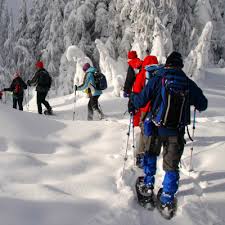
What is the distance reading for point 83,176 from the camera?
5.98m

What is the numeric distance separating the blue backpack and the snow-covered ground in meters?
1.14

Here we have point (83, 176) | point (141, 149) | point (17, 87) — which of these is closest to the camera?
point (83, 176)

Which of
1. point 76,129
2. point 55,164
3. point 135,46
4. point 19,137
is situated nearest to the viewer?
point 55,164

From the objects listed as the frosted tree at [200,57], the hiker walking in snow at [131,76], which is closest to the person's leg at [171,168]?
the hiker walking in snow at [131,76]

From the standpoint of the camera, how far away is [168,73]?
16.2ft

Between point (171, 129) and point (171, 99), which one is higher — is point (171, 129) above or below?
below

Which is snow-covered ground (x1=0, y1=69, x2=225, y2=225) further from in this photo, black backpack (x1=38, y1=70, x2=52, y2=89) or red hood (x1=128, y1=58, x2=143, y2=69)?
black backpack (x1=38, y1=70, x2=52, y2=89)

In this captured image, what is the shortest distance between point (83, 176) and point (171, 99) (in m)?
1.91

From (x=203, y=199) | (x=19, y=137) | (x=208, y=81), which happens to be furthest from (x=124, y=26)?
(x=203, y=199)

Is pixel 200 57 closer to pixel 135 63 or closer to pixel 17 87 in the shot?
pixel 17 87

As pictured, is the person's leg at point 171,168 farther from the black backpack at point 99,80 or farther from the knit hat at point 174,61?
the black backpack at point 99,80

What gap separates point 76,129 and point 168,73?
13.2ft

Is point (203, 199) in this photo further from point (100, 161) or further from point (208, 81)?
point (208, 81)

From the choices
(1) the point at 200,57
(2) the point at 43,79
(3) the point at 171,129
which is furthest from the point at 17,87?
(1) the point at 200,57
